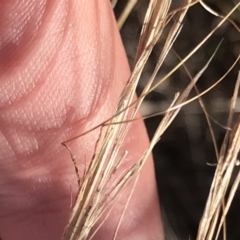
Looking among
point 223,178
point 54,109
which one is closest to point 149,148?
point 223,178

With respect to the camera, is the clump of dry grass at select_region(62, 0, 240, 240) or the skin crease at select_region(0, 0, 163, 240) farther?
the skin crease at select_region(0, 0, 163, 240)

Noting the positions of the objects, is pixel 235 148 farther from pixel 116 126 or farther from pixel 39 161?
pixel 39 161

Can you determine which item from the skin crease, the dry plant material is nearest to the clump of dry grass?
the dry plant material

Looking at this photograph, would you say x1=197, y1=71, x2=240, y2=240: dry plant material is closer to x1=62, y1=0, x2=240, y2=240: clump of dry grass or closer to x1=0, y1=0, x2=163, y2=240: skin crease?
x1=62, y1=0, x2=240, y2=240: clump of dry grass

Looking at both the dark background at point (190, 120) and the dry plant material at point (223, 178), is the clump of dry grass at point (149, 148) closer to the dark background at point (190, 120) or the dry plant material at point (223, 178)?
the dry plant material at point (223, 178)

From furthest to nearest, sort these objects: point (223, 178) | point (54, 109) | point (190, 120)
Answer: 1. point (190, 120)
2. point (54, 109)
3. point (223, 178)

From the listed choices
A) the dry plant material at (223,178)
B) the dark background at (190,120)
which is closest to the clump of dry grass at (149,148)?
the dry plant material at (223,178)

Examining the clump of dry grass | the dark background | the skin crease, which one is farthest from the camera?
the dark background

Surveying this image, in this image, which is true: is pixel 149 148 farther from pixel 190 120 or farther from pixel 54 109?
pixel 190 120
